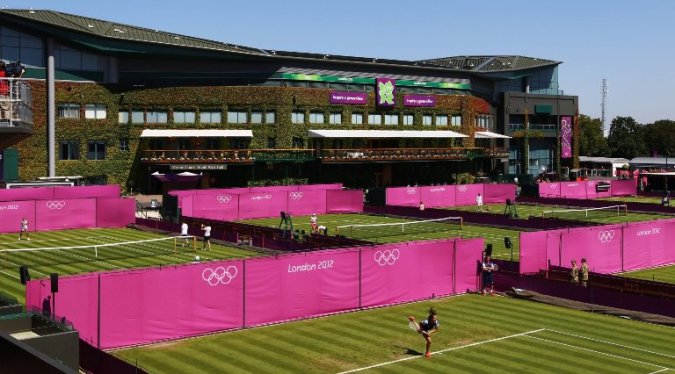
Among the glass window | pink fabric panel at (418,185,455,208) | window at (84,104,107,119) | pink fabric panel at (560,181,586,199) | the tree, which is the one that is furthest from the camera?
the tree

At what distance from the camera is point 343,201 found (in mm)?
77250

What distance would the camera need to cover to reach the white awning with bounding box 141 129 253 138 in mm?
91750

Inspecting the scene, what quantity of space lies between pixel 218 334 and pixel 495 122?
10495 cm

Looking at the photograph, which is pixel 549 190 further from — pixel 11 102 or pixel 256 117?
pixel 11 102

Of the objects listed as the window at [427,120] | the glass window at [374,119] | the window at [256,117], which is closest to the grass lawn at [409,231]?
the window at [256,117]

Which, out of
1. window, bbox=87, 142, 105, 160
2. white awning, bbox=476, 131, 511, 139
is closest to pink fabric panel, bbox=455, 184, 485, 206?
white awning, bbox=476, 131, 511, 139

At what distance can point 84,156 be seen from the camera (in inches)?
3590

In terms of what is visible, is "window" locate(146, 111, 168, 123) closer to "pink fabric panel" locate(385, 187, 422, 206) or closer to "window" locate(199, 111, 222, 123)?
"window" locate(199, 111, 222, 123)

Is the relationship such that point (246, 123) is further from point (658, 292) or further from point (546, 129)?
point (658, 292)

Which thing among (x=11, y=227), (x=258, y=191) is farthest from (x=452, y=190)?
(x=11, y=227)

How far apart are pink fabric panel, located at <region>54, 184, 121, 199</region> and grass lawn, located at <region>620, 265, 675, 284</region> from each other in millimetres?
44184

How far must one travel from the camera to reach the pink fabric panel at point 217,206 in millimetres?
66562

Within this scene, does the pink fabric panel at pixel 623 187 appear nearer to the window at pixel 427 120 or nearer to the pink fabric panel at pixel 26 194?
the window at pixel 427 120

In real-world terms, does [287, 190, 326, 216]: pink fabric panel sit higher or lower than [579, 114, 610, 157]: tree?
lower
